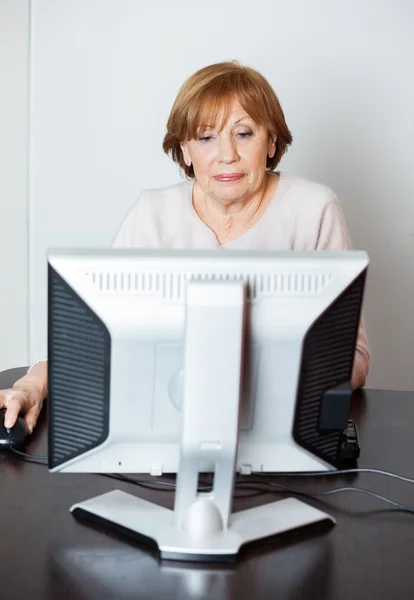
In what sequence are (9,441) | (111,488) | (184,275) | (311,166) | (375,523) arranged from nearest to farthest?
(184,275)
(375,523)
(111,488)
(9,441)
(311,166)

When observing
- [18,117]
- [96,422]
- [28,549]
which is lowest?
[28,549]

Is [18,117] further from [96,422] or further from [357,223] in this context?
[96,422]

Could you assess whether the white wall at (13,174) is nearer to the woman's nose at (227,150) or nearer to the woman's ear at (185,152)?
A: the woman's ear at (185,152)

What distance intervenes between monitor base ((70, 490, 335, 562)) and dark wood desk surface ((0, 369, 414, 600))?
0.02 metres

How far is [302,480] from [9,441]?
525mm

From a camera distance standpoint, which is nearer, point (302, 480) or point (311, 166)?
point (302, 480)

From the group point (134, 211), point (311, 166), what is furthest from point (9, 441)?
point (311, 166)

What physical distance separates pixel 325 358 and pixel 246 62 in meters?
2.08

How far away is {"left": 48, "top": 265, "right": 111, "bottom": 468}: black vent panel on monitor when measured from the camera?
1250mm

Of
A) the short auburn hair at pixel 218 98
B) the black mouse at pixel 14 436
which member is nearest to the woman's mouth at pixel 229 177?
the short auburn hair at pixel 218 98

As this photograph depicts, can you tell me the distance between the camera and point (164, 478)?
153cm

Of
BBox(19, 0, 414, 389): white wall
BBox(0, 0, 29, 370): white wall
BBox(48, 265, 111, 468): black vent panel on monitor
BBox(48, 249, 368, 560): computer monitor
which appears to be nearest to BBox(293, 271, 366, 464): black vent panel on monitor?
BBox(48, 249, 368, 560): computer monitor

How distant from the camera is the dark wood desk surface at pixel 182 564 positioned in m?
1.17

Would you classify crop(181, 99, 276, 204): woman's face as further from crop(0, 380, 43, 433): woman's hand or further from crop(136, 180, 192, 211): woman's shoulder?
crop(0, 380, 43, 433): woman's hand
